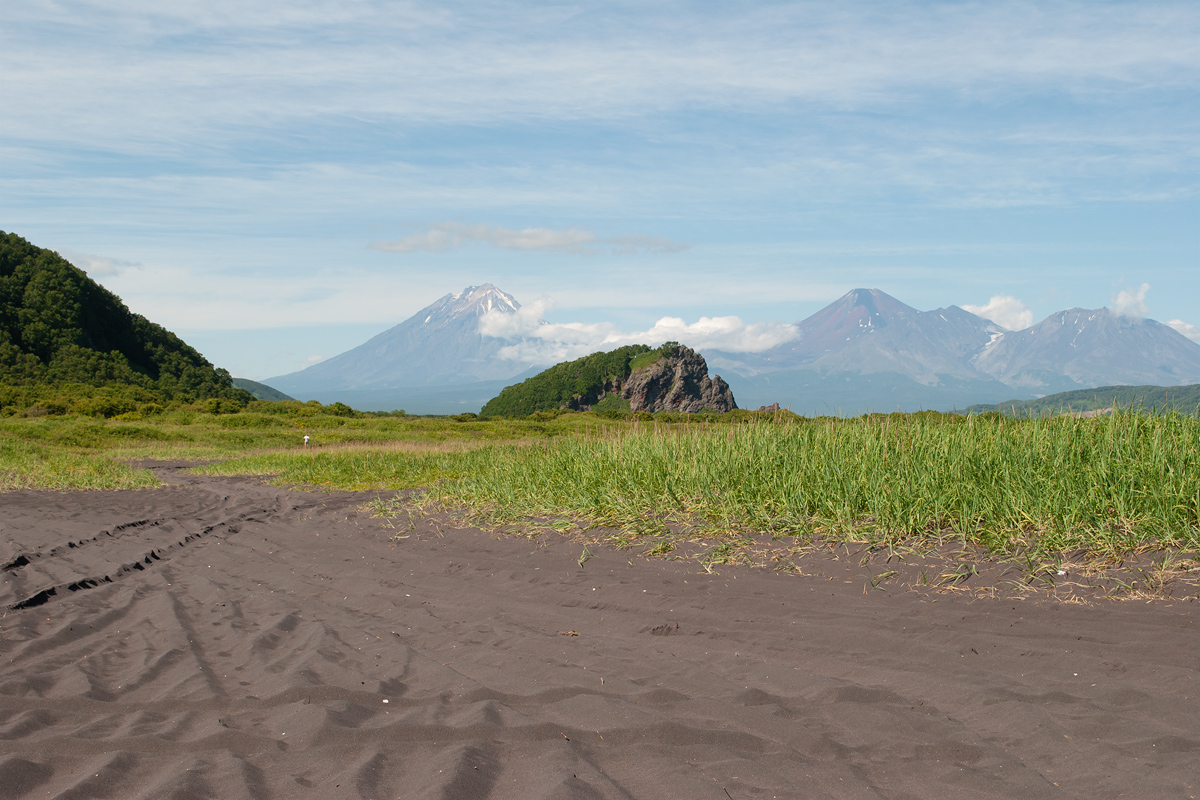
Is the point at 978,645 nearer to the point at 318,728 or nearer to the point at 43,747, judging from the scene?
the point at 318,728

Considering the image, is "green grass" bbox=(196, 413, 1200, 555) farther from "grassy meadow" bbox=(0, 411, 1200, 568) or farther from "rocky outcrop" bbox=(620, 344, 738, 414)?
"rocky outcrop" bbox=(620, 344, 738, 414)

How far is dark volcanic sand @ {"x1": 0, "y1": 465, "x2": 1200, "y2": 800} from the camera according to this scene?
2.79m

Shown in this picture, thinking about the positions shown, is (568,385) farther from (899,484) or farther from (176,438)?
(899,484)

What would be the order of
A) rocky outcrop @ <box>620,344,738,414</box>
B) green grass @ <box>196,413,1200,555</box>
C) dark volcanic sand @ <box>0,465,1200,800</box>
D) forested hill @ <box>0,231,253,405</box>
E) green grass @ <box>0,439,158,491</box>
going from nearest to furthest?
1. dark volcanic sand @ <box>0,465,1200,800</box>
2. green grass @ <box>196,413,1200,555</box>
3. green grass @ <box>0,439,158,491</box>
4. forested hill @ <box>0,231,253,405</box>
5. rocky outcrop @ <box>620,344,738,414</box>

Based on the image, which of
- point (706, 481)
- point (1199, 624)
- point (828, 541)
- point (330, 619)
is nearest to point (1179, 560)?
point (1199, 624)

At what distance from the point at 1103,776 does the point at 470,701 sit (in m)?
2.71

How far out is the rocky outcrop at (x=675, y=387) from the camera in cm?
8500

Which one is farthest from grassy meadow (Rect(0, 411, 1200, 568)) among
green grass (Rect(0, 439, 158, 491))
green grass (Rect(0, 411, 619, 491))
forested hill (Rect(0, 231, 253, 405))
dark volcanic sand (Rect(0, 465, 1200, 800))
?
forested hill (Rect(0, 231, 253, 405))

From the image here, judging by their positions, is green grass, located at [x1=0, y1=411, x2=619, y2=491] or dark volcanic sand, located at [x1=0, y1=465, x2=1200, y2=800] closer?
dark volcanic sand, located at [x1=0, y1=465, x2=1200, y2=800]

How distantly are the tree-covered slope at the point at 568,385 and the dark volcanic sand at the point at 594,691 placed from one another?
8092cm

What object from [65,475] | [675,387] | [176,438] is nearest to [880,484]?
[65,475]

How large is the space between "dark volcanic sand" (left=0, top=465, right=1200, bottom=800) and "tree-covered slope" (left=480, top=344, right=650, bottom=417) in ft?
265

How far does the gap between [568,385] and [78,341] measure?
50900 mm

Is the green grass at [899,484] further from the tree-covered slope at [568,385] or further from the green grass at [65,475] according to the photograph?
the tree-covered slope at [568,385]
